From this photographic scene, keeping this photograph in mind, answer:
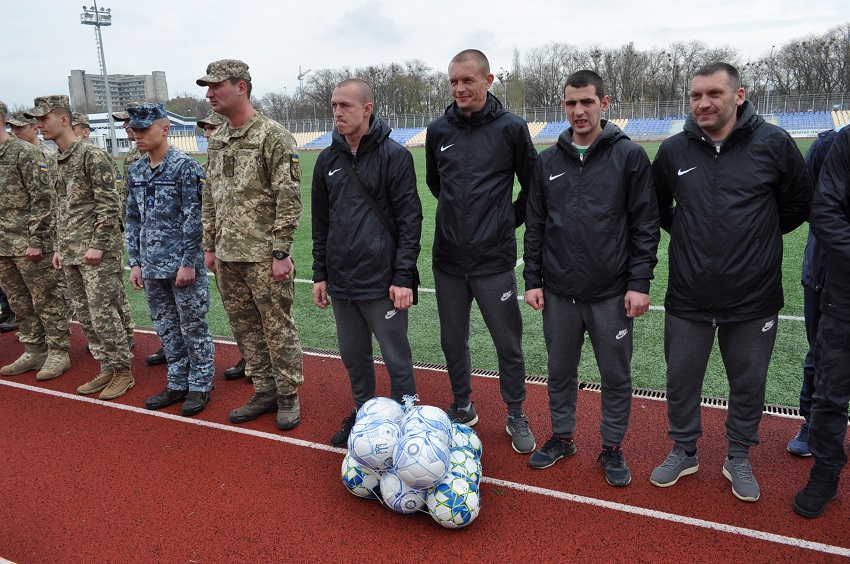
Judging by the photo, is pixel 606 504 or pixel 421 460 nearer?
pixel 421 460

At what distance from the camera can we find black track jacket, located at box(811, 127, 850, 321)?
9.07 ft

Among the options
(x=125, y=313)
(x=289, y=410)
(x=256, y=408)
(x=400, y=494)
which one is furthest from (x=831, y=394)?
(x=125, y=313)

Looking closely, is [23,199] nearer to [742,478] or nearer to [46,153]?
[46,153]

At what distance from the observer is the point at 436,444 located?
2930mm

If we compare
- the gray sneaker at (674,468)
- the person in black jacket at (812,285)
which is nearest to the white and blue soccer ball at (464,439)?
the gray sneaker at (674,468)

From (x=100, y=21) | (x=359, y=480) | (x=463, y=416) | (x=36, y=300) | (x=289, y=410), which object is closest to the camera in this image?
(x=359, y=480)

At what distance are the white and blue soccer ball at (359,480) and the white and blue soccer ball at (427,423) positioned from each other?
39cm

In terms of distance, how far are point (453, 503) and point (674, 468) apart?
53.7 inches

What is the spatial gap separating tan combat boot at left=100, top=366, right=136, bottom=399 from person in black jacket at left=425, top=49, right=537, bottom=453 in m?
3.04

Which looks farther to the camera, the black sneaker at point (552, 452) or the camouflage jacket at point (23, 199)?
the camouflage jacket at point (23, 199)

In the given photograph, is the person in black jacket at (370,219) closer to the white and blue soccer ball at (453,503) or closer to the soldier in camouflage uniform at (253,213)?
the soldier in camouflage uniform at (253,213)

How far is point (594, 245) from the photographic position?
3.18 m

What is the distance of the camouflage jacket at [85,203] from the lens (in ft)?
15.5

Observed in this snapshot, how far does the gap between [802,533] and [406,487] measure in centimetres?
199
